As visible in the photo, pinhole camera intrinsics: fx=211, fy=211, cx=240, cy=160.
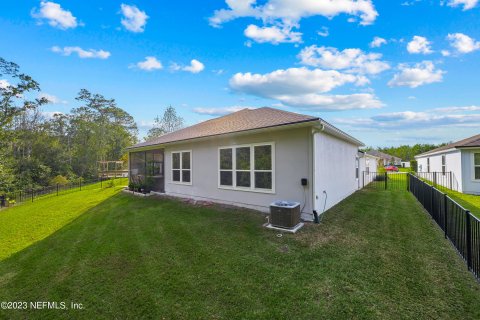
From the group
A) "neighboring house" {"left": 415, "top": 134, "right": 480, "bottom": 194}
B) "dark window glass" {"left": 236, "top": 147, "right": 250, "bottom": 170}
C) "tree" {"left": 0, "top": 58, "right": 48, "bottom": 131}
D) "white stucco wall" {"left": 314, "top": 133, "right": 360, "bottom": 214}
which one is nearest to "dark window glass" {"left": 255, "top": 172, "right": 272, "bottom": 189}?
"dark window glass" {"left": 236, "top": 147, "right": 250, "bottom": 170}

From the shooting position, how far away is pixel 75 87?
30.9m

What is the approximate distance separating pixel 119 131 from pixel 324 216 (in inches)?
1479

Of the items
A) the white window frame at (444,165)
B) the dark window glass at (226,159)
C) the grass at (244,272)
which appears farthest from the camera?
the white window frame at (444,165)

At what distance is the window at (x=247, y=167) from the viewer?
688 centimetres

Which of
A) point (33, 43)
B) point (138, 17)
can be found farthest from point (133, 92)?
point (138, 17)

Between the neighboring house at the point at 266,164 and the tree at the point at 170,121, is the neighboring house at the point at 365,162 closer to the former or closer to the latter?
the neighboring house at the point at 266,164

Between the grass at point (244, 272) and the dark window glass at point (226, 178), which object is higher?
the dark window glass at point (226, 178)

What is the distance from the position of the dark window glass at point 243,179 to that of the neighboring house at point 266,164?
0.12 ft

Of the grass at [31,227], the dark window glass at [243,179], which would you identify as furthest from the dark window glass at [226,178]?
the grass at [31,227]

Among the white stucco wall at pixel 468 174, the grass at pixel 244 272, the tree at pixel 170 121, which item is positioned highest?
the tree at pixel 170 121

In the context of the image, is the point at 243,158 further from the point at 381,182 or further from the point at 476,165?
the point at 381,182

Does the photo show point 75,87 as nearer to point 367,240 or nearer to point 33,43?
point 33,43

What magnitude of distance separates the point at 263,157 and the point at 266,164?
255mm

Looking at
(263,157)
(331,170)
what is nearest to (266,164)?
(263,157)
